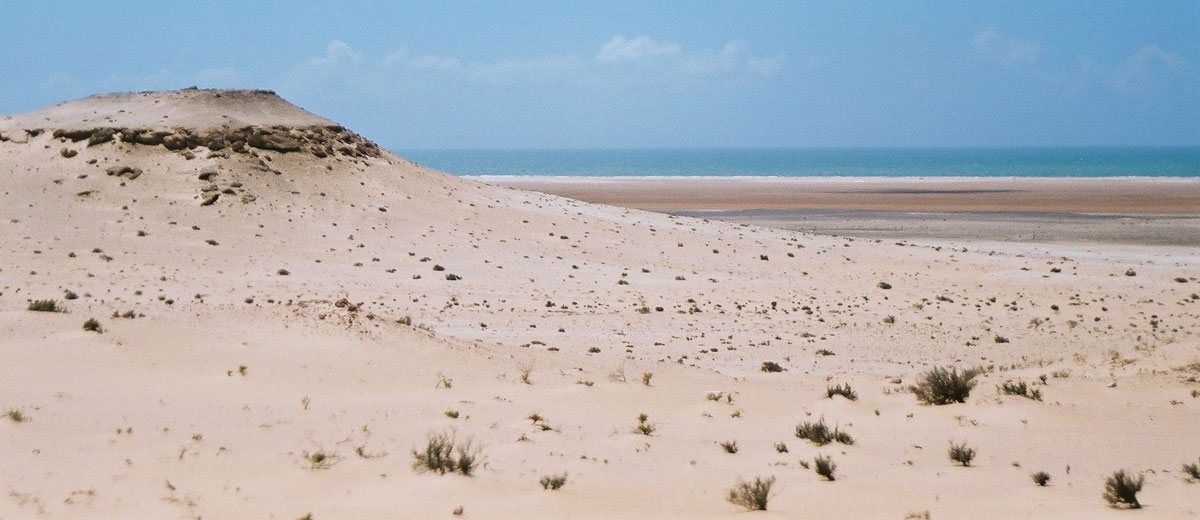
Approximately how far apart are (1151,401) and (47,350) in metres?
12.0

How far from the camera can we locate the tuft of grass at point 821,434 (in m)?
8.78

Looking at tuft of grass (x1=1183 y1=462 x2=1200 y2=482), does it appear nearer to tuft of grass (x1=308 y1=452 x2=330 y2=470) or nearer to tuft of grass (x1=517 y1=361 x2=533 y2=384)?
tuft of grass (x1=517 y1=361 x2=533 y2=384)

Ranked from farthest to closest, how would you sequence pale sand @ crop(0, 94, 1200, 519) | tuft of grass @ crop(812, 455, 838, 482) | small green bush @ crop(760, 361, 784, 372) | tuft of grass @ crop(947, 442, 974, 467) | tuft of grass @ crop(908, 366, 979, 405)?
small green bush @ crop(760, 361, 784, 372) → tuft of grass @ crop(908, 366, 979, 405) → tuft of grass @ crop(947, 442, 974, 467) → tuft of grass @ crop(812, 455, 838, 482) → pale sand @ crop(0, 94, 1200, 519)

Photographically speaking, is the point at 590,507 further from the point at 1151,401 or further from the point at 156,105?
the point at 156,105

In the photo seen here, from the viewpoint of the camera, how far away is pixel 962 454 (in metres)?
8.23

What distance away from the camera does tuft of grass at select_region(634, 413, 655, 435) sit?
9125 mm

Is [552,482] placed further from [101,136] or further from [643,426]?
[101,136]

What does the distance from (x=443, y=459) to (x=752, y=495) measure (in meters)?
2.47

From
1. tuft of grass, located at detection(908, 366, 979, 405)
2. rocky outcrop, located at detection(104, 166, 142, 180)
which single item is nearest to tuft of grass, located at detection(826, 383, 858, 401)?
tuft of grass, located at detection(908, 366, 979, 405)

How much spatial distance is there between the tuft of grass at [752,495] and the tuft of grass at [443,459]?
2.05m

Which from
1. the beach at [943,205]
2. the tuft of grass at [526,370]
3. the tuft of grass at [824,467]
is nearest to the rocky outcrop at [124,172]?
the tuft of grass at [526,370]

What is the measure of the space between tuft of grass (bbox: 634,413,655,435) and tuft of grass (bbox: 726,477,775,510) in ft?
6.84

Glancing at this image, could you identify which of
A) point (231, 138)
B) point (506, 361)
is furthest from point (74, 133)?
point (506, 361)

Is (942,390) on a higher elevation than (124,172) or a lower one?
lower
